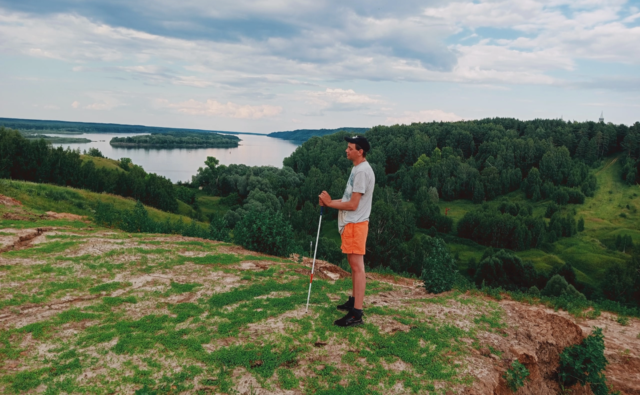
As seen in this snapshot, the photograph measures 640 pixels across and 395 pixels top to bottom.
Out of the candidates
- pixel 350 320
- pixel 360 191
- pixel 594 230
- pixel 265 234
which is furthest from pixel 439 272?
pixel 594 230

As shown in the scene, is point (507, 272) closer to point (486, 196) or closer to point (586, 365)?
point (486, 196)

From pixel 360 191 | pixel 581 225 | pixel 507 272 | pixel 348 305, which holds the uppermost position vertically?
pixel 360 191

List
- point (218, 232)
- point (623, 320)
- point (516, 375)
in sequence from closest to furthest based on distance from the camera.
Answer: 1. point (516, 375)
2. point (623, 320)
3. point (218, 232)

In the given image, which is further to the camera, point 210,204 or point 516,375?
point 210,204

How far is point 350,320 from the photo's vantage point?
6613 mm

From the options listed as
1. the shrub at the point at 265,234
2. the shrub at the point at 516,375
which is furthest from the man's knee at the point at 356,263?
the shrub at the point at 265,234

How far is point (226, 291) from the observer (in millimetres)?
8289

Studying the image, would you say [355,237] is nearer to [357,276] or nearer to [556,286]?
[357,276]

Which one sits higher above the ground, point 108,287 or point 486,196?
point 108,287

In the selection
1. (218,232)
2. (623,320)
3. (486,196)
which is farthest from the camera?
(486,196)

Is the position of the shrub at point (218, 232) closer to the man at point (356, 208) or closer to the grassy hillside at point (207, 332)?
the grassy hillside at point (207, 332)

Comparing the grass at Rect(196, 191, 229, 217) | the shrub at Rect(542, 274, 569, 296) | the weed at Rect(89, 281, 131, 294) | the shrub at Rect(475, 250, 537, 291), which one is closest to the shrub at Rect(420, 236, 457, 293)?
the weed at Rect(89, 281, 131, 294)

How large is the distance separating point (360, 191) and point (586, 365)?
495 cm

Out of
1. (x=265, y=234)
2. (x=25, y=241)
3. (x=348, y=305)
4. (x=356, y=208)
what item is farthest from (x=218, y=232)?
(x=356, y=208)
